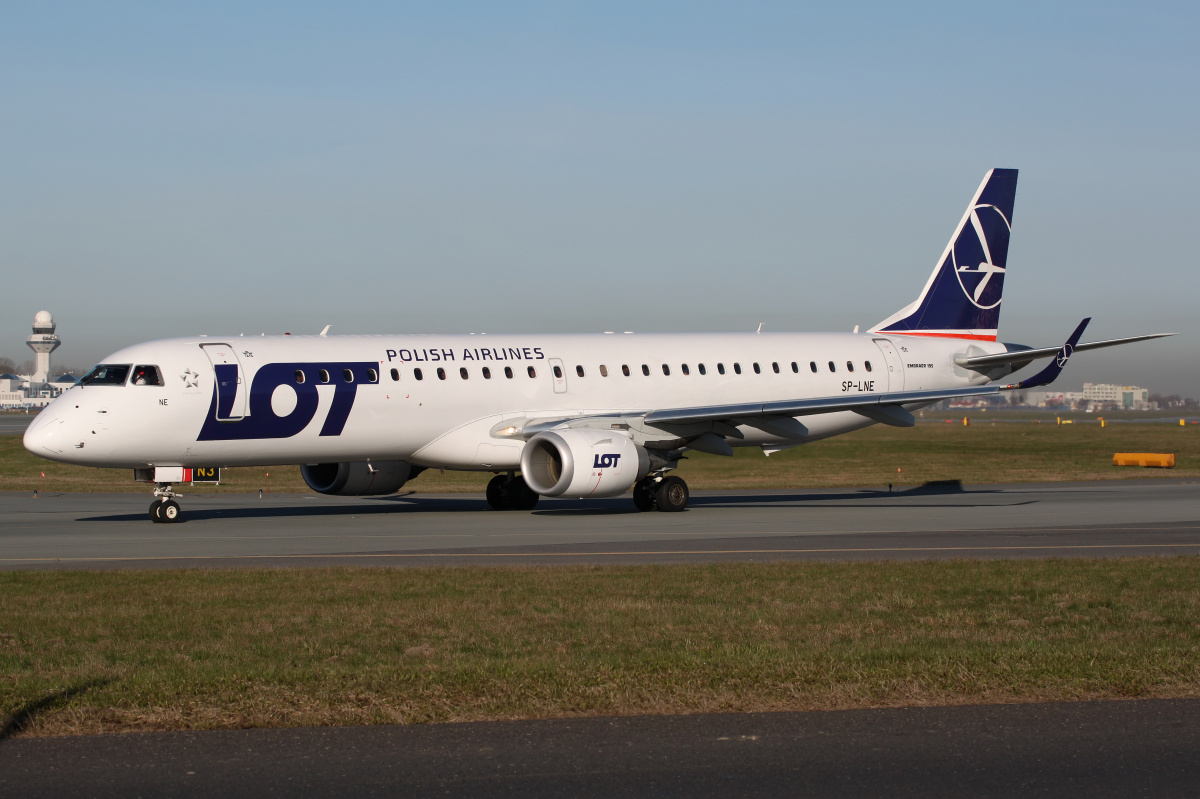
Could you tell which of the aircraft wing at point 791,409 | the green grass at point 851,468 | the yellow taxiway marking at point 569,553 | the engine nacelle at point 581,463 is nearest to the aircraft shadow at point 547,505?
the engine nacelle at point 581,463

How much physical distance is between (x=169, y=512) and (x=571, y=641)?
1678cm

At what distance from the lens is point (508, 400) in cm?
2858

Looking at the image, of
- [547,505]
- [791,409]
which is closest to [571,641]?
[791,409]

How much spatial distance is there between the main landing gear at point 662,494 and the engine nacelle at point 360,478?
17.9 feet

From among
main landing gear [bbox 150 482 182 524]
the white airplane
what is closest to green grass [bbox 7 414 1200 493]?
the white airplane

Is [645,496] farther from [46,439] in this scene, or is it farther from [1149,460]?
[1149,460]

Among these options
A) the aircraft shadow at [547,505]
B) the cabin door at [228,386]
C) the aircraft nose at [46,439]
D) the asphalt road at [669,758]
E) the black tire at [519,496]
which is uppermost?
the cabin door at [228,386]

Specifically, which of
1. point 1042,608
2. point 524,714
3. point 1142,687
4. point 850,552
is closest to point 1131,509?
point 850,552

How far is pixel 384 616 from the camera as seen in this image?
1234 cm

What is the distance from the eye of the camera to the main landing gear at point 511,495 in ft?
98.0

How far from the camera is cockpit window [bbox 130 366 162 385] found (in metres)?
24.9

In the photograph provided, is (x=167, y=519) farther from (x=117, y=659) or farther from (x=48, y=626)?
A: (x=117, y=659)

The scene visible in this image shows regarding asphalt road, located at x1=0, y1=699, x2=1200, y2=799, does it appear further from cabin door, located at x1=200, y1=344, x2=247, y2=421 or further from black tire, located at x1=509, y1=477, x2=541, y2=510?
black tire, located at x1=509, y1=477, x2=541, y2=510

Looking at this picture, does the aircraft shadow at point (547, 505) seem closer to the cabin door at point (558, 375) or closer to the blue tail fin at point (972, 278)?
the cabin door at point (558, 375)
